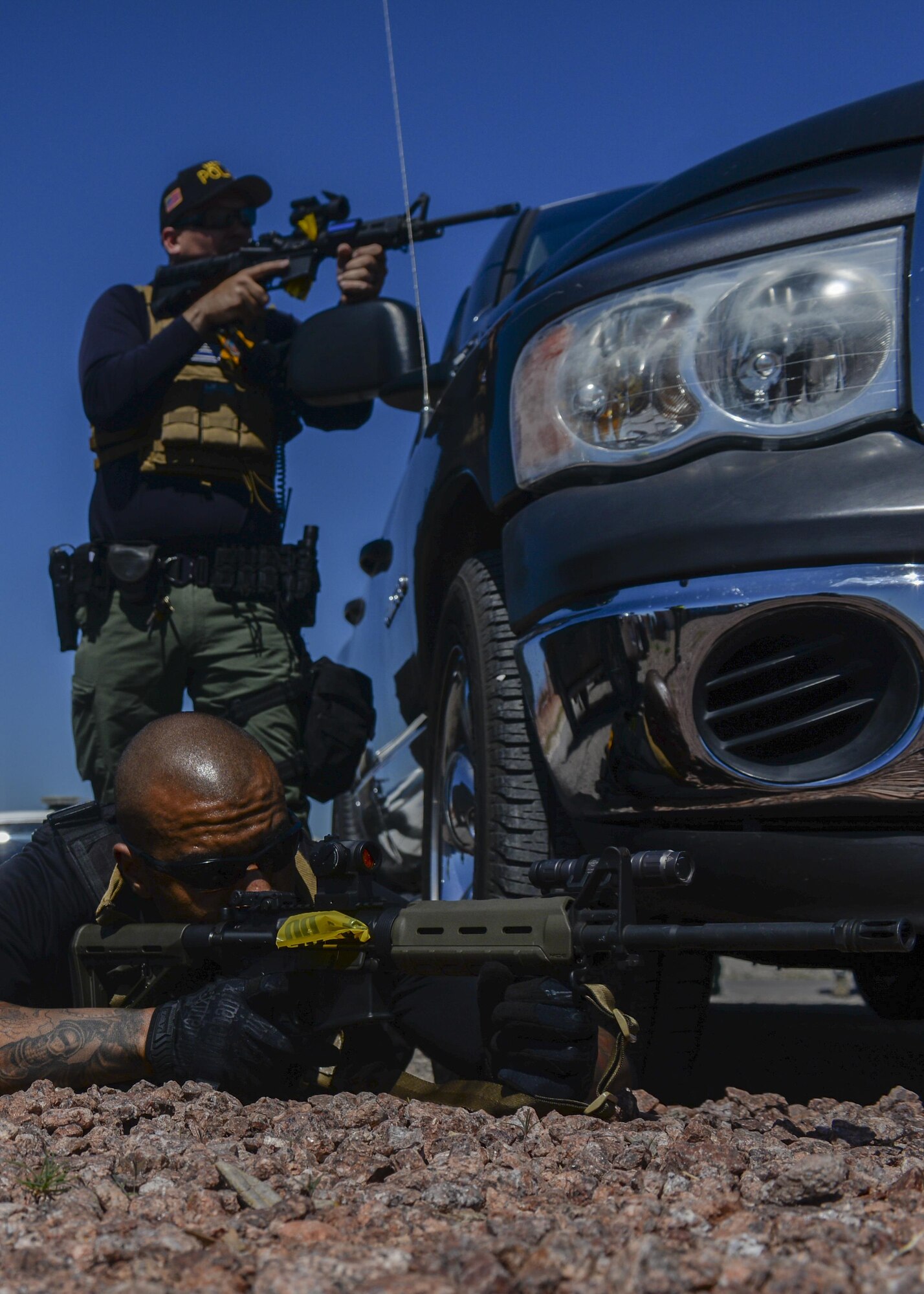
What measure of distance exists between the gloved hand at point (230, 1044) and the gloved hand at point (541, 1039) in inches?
13.0

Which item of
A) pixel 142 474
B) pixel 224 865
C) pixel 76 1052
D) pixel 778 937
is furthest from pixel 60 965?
Answer: pixel 778 937

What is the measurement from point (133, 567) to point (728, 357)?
195cm

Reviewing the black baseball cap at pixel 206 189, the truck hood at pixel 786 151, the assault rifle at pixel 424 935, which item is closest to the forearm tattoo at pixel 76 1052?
the assault rifle at pixel 424 935

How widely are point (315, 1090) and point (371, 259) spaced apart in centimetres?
231

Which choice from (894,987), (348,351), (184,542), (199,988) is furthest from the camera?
(184,542)

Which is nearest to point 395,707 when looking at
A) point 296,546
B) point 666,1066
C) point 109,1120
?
point 296,546

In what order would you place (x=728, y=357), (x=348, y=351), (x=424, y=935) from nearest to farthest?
1. (x=728, y=357)
2. (x=424, y=935)
3. (x=348, y=351)

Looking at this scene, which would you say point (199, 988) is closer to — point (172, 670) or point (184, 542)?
point (172, 670)

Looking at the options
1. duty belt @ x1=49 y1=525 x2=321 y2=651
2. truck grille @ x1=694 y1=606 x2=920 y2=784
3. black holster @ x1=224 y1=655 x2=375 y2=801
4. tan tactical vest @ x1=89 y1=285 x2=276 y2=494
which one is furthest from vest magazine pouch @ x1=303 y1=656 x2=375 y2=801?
truck grille @ x1=694 y1=606 x2=920 y2=784

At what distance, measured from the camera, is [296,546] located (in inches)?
142

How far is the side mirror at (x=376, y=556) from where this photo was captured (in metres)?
3.79

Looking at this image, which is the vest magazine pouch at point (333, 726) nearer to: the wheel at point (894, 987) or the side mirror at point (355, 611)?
the side mirror at point (355, 611)

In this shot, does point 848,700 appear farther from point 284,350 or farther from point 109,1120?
point 284,350

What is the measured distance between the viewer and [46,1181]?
5.10 ft
